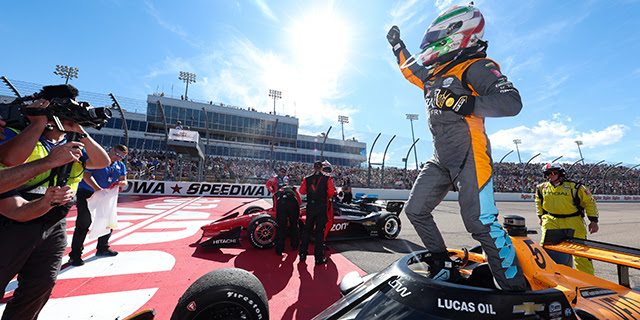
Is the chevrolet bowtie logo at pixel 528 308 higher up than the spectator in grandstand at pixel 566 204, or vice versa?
the spectator in grandstand at pixel 566 204

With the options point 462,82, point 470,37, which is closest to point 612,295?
point 462,82

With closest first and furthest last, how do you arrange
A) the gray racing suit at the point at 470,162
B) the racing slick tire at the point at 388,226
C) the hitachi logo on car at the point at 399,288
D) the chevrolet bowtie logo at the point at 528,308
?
the chevrolet bowtie logo at the point at 528,308
the hitachi logo on car at the point at 399,288
the gray racing suit at the point at 470,162
the racing slick tire at the point at 388,226

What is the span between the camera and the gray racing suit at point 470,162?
145 cm

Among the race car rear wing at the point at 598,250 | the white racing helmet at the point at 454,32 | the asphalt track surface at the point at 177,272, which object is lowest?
the asphalt track surface at the point at 177,272

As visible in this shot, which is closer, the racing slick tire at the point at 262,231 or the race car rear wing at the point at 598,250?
the race car rear wing at the point at 598,250

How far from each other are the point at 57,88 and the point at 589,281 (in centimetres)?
364

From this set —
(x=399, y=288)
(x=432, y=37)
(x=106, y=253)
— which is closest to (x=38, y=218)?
(x=399, y=288)

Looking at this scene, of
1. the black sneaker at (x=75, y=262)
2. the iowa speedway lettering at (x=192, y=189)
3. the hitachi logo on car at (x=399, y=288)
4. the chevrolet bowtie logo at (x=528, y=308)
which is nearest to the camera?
the chevrolet bowtie logo at (x=528, y=308)

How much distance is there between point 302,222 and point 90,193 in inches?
125

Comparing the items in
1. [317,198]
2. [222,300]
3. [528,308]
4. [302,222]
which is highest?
[317,198]

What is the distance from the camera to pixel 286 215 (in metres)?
4.36

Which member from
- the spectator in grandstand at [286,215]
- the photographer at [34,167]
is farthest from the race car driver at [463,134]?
the spectator in grandstand at [286,215]

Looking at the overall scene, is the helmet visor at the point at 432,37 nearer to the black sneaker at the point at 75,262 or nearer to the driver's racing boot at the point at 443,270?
the driver's racing boot at the point at 443,270

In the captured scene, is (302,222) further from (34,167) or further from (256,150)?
(256,150)
